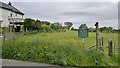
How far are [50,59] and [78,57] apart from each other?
1.42 meters

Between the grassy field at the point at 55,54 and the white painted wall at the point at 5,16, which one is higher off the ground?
the white painted wall at the point at 5,16

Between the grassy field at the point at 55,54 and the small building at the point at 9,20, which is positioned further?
the small building at the point at 9,20

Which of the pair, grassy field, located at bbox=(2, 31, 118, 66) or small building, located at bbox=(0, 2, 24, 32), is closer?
grassy field, located at bbox=(2, 31, 118, 66)

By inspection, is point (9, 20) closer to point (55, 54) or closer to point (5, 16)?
point (5, 16)

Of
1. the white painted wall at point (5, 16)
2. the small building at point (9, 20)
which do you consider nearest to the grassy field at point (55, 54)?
the small building at point (9, 20)

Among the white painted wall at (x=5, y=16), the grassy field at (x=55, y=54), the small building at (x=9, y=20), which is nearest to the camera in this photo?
the grassy field at (x=55, y=54)

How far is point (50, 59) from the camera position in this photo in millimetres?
11625

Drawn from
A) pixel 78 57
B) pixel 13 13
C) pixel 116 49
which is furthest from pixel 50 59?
pixel 13 13

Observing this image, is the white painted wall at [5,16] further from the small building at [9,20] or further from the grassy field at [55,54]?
the grassy field at [55,54]

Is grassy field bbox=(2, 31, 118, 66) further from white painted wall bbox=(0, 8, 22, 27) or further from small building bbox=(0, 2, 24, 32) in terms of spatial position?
white painted wall bbox=(0, 8, 22, 27)

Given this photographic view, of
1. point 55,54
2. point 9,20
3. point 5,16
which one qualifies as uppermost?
point 5,16

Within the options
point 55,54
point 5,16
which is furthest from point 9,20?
point 55,54

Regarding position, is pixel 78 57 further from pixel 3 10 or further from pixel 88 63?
pixel 3 10

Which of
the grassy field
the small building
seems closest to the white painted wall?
the small building
